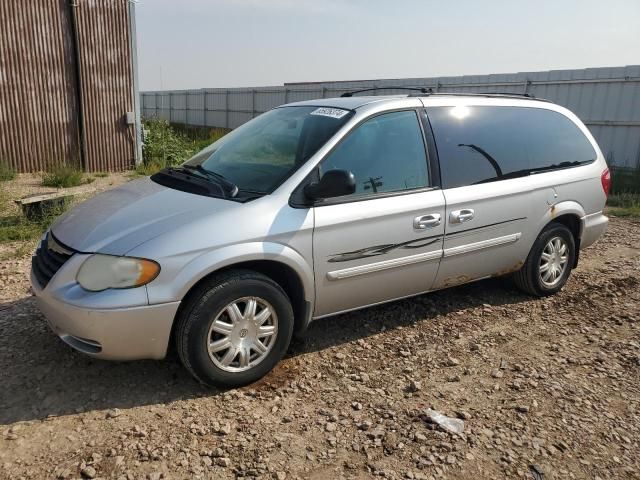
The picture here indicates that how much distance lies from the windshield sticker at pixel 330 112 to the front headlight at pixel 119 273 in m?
1.71

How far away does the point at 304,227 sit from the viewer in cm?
333

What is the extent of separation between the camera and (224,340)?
10.5 ft

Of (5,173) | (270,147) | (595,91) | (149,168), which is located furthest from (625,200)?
(5,173)

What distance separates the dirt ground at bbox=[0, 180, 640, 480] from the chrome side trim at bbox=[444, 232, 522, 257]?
0.66 m

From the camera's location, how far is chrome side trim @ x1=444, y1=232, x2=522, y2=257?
4055mm

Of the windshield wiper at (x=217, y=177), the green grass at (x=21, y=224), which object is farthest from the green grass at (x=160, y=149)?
the windshield wiper at (x=217, y=177)

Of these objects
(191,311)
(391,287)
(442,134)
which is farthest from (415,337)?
(191,311)

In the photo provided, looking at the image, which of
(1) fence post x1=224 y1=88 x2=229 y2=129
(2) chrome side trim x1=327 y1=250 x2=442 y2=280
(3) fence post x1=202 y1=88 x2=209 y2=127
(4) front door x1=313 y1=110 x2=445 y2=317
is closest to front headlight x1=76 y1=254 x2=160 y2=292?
(4) front door x1=313 y1=110 x2=445 y2=317

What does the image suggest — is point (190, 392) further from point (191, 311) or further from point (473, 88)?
point (473, 88)

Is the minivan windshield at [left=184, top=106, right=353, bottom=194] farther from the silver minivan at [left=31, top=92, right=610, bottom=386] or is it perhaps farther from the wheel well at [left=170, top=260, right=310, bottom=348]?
the wheel well at [left=170, top=260, right=310, bottom=348]

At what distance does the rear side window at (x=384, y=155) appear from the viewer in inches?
143

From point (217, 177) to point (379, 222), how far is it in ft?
3.89

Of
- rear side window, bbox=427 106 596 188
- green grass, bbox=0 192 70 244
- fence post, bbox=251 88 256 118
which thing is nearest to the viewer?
rear side window, bbox=427 106 596 188

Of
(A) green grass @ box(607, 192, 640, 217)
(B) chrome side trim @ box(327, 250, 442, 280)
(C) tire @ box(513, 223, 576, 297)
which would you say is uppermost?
(B) chrome side trim @ box(327, 250, 442, 280)
